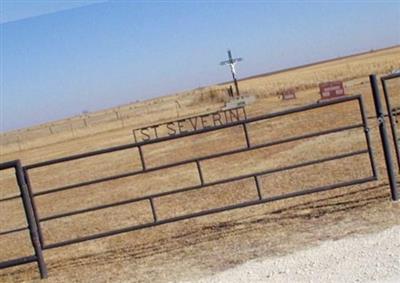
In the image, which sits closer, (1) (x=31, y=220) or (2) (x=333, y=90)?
(1) (x=31, y=220)

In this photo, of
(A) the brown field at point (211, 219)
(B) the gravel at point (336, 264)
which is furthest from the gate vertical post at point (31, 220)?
(B) the gravel at point (336, 264)

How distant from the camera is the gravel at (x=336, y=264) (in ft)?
15.5

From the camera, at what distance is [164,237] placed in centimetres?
759

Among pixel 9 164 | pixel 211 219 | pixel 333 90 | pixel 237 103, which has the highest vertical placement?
pixel 9 164

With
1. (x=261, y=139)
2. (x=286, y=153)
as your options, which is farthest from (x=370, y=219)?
(x=261, y=139)

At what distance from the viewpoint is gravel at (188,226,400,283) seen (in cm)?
473

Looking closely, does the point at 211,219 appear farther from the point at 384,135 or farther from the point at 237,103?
the point at 237,103

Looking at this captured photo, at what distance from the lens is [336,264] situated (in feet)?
16.6

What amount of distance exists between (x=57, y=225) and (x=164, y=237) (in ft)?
14.0

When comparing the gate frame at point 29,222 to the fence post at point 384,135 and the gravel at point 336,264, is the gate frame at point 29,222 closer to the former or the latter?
the gravel at point 336,264

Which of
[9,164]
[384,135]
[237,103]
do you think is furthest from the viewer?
[237,103]

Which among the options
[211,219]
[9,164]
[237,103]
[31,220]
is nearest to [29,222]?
[31,220]

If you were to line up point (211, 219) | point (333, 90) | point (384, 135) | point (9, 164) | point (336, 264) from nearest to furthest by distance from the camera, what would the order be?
point (336, 264), point (9, 164), point (384, 135), point (211, 219), point (333, 90)

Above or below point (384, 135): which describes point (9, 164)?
above
